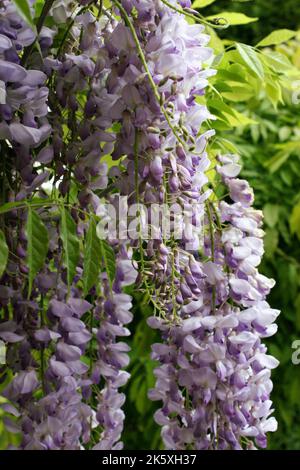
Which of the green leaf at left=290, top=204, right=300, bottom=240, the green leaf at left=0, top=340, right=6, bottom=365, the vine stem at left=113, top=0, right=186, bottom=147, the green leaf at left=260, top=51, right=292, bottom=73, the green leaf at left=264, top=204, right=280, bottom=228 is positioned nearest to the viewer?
the vine stem at left=113, top=0, right=186, bottom=147

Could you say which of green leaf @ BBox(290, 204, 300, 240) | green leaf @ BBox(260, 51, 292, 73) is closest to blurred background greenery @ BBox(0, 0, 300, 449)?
green leaf @ BBox(290, 204, 300, 240)

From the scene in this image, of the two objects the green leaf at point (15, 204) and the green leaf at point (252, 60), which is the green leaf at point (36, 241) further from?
the green leaf at point (252, 60)

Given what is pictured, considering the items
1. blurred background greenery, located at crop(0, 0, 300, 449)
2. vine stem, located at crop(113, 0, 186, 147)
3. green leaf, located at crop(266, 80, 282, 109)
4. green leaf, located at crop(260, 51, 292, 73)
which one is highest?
vine stem, located at crop(113, 0, 186, 147)

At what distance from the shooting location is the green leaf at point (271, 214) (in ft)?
6.74

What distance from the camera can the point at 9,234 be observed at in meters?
0.89

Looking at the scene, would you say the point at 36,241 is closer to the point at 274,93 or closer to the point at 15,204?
the point at 15,204

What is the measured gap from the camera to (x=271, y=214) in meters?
2.07

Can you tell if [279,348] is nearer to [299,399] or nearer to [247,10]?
[299,399]

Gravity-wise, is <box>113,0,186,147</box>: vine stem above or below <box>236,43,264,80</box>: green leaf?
above

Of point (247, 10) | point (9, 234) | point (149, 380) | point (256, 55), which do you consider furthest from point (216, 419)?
point (247, 10)

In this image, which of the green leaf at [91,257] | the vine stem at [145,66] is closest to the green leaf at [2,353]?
the green leaf at [91,257]

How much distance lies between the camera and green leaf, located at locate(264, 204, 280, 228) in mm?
2055

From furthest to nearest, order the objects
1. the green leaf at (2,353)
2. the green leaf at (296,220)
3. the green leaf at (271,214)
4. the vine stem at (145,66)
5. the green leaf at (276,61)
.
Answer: the green leaf at (271,214) < the green leaf at (296,220) < the green leaf at (276,61) < the green leaf at (2,353) < the vine stem at (145,66)

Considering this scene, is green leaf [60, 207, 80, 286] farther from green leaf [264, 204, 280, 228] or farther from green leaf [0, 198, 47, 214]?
green leaf [264, 204, 280, 228]
